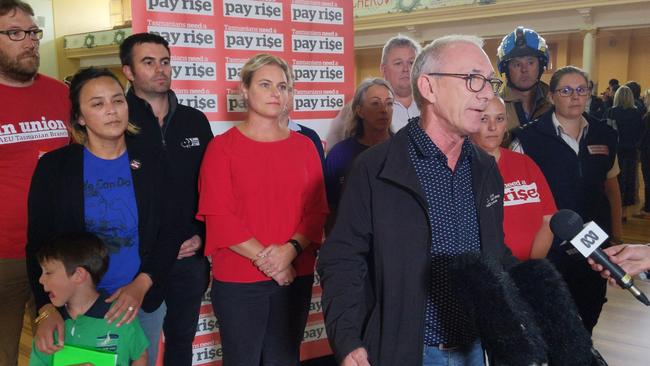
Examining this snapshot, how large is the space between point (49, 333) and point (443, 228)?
52.8 inches

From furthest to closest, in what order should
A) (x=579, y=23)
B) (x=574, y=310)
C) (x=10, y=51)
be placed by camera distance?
1. (x=579, y=23)
2. (x=10, y=51)
3. (x=574, y=310)

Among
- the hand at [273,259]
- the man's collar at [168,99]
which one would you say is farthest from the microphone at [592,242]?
the man's collar at [168,99]

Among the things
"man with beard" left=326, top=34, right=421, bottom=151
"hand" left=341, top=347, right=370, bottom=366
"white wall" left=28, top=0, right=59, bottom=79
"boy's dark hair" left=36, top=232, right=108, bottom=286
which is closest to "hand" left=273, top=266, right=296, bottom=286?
"boy's dark hair" left=36, top=232, right=108, bottom=286

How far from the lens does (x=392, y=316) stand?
1.58m

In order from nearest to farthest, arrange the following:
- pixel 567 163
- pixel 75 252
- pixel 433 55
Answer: pixel 433 55 < pixel 75 252 < pixel 567 163

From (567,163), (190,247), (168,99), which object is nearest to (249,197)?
(190,247)

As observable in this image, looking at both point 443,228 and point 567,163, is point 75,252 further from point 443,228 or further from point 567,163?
point 567,163

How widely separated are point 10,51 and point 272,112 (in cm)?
112

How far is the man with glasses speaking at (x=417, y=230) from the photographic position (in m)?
1.57

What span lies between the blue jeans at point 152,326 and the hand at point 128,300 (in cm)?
16

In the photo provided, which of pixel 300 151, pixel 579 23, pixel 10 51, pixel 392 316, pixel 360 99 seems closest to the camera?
pixel 392 316

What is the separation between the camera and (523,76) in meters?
3.25

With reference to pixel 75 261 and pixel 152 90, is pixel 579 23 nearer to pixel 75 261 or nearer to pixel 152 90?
pixel 152 90

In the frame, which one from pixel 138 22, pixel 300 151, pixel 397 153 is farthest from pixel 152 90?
pixel 397 153
